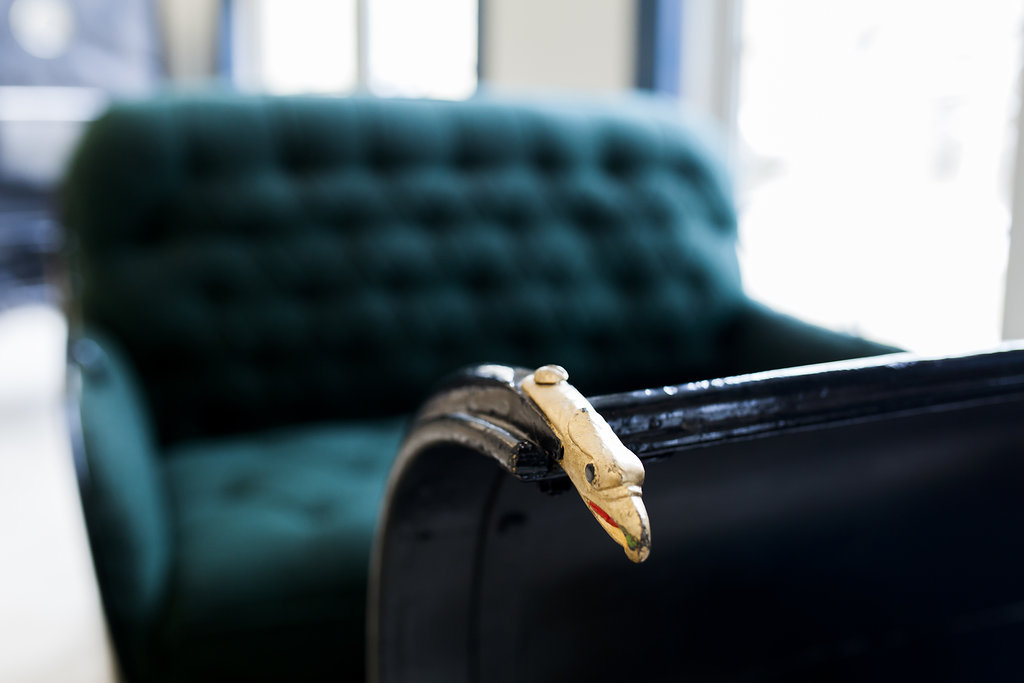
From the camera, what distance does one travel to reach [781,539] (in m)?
0.73

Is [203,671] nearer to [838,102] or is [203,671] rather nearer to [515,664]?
[515,664]

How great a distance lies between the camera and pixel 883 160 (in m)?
1.91

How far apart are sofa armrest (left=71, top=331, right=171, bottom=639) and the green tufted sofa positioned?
0.01 meters

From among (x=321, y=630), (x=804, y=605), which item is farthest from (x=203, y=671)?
(x=804, y=605)

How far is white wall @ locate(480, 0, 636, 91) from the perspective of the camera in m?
2.68

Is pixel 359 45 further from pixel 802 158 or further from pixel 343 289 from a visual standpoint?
pixel 343 289

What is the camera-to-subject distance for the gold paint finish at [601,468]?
1.27 ft

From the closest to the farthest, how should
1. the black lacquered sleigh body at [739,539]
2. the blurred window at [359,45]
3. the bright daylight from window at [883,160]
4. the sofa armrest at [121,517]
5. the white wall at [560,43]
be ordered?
the black lacquered sleigh body at [739,539] → the sofa armrest at [121,517] → the bright daylight from window at [883,160] → the white wall at [560,43] → the blurred window at [359,45]

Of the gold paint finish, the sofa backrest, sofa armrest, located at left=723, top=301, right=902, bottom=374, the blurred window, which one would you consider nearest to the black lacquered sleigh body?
the gold paint finish

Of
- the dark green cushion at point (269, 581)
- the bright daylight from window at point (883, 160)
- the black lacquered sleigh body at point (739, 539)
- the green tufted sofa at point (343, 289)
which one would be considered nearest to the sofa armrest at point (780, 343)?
the green tufted sofa at point (343, 289)

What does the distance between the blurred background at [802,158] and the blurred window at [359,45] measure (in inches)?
2.0

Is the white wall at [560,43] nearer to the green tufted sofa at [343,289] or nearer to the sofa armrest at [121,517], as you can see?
the green tufted sofa at [343,289]

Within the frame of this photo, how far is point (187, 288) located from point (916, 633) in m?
1.41

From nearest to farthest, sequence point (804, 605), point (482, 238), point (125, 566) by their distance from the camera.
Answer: point (804, 605) → point (125, 566) → point (482, 238)
